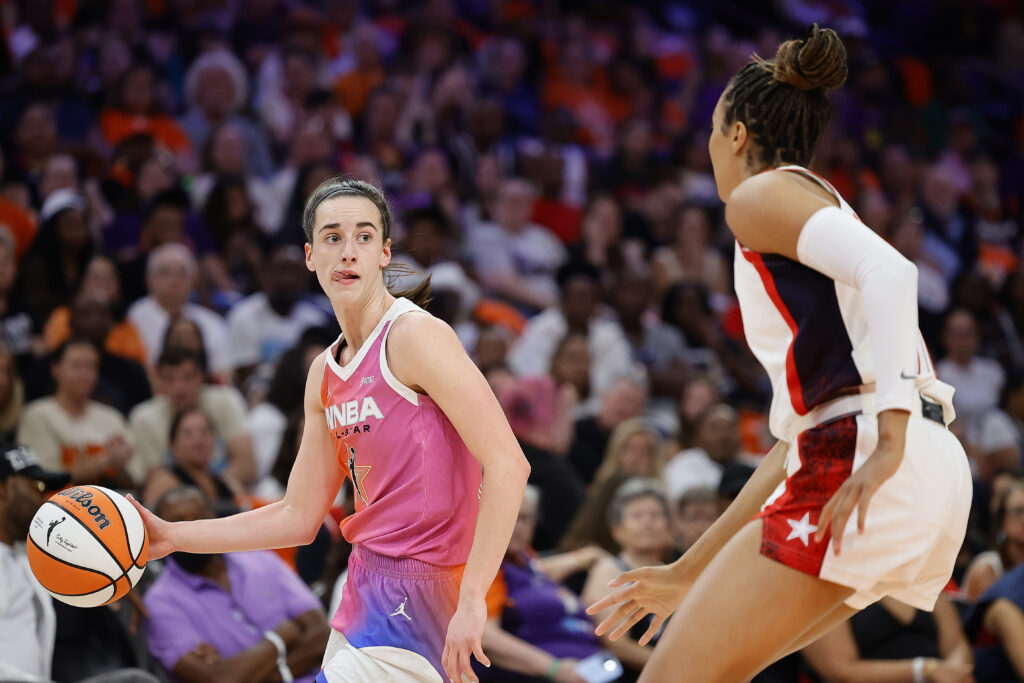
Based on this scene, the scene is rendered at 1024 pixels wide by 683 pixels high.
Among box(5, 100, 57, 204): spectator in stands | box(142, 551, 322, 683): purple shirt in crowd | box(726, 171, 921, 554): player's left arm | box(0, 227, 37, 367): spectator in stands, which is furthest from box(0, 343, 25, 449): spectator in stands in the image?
box(726, 171, 921, 554): player's left arm

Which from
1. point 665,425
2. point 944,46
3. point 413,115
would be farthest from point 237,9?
point 944,46

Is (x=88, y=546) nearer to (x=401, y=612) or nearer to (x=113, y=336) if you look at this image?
(x=401, y=612)

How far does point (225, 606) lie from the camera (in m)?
5.16

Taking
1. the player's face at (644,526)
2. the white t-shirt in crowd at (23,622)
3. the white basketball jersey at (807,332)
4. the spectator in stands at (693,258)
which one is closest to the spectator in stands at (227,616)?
the white t-shirt in crowd at (23,622)

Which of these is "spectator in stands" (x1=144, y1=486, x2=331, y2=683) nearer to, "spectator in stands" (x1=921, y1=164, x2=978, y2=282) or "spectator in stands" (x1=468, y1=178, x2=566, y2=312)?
"spectator in stands" (x1=468, y1=178, x2=566, y2=312)

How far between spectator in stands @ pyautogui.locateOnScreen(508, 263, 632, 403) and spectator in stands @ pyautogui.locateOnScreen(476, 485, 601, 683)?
9.42 ft

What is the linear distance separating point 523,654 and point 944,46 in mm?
11945

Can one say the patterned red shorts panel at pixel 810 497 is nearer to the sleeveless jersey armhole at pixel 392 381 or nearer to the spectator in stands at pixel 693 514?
the sleeveless jersey armhole at pixel 392 381

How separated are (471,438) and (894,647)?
11.3ft

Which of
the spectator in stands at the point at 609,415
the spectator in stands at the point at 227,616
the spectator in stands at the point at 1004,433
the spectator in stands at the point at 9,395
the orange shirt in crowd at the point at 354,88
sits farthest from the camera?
the orange shirt in crowd at the point at 354,88

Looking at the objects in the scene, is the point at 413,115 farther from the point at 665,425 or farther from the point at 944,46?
the point at 944,46

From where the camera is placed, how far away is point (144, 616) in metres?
5.00

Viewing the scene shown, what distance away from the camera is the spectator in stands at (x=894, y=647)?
5.52m

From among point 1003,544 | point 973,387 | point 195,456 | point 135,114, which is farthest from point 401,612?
point 973,387
